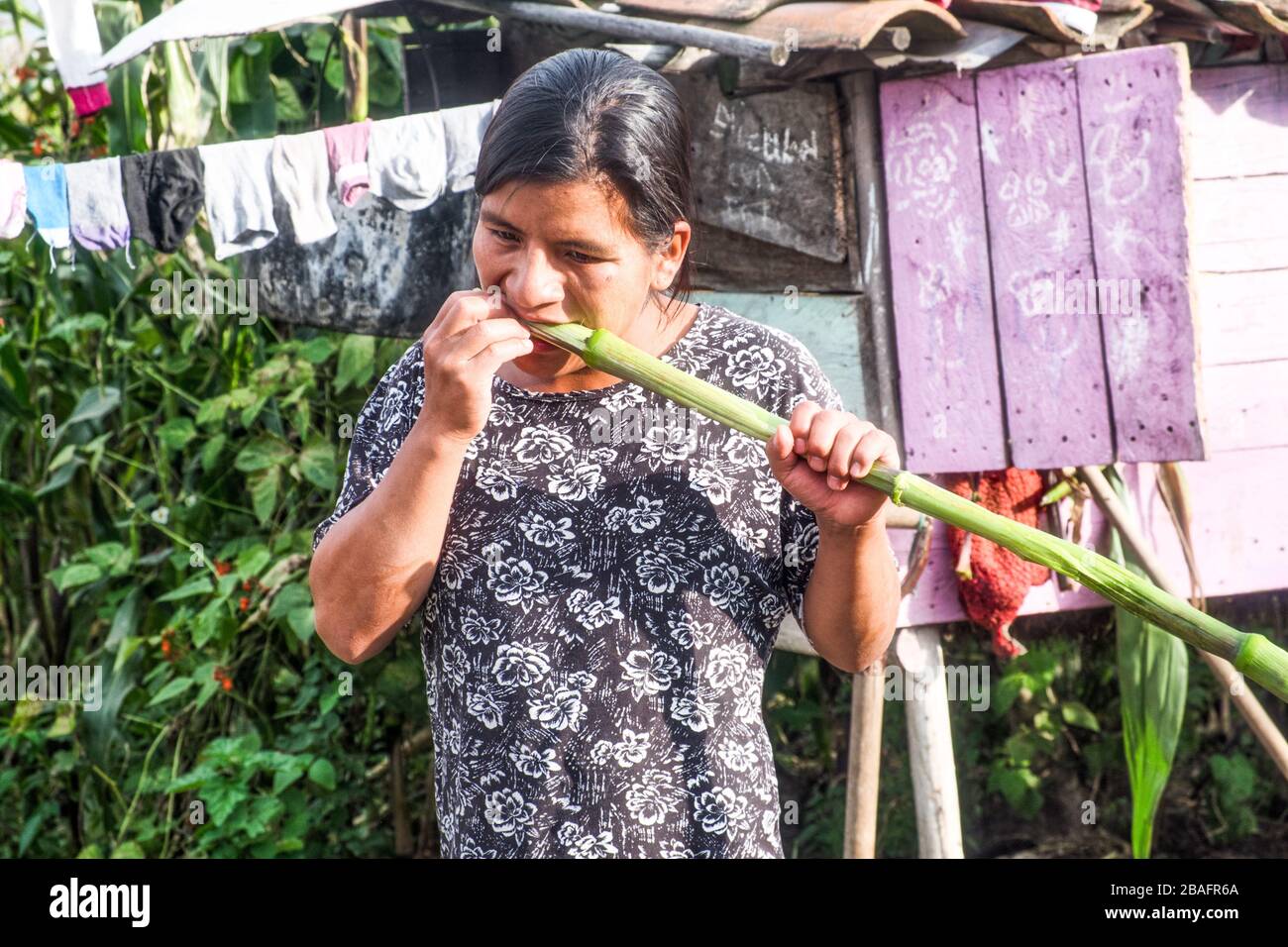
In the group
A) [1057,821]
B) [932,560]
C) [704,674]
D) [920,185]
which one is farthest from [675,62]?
[1057,821]

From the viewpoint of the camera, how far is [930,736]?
2.57m

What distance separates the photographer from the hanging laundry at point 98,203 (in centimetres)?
232

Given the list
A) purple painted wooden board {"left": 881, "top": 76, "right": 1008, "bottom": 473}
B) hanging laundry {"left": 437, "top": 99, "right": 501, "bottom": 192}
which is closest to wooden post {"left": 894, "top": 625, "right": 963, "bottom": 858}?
purple painted wooden board {"left": 881, "top": 76, "right": 1008, "bottom": 473}

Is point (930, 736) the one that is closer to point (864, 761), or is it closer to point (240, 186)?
point (864, 761)

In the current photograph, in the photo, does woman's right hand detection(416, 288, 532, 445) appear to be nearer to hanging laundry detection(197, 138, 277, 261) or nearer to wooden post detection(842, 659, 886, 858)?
hanging laundry detection(197, 138, 277, 261)

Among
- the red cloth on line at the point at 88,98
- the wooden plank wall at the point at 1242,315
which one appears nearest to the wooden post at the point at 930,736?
the wooden plank wall at the point at 1242,315

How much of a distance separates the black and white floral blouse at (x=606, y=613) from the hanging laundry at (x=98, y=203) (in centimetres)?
129

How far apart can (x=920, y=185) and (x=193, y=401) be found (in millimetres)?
1728

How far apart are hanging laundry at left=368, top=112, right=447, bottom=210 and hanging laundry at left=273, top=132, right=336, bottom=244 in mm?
95

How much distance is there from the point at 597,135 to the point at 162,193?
4.65 ft

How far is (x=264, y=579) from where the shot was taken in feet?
9.58

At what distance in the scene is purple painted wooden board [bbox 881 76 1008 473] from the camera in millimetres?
2305

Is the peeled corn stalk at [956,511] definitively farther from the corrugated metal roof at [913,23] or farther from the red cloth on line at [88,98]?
the red cloth on line at [88,98]

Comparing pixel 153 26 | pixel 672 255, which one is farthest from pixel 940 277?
pixel 153 26
